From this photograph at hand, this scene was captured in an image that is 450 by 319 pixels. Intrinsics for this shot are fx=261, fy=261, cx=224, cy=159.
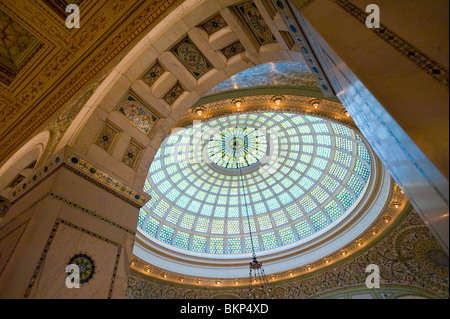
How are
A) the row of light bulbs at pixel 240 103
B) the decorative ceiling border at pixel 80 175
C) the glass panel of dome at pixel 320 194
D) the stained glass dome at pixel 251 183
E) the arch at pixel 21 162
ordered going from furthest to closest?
the glass panel of dome at pixel 320 194
the stained glass dome at pixel 251 183
the row of light bulbs at pixel 240 103
the arch at pixel 21 162
the decorative ceiling border at pixel 80 175

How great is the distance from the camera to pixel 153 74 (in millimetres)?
4566

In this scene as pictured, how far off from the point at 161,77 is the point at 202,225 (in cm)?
1329

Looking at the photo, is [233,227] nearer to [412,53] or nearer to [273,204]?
[273,204]

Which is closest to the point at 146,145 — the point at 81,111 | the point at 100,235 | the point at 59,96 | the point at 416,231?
the point at 81,111

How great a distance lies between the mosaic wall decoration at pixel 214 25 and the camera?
4.42 metres

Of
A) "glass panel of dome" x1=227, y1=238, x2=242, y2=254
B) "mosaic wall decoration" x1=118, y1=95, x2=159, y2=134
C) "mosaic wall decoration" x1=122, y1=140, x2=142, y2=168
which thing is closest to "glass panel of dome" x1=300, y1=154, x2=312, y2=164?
"glass panel of dome" x1=227, y1=238, x2=242, y2=254

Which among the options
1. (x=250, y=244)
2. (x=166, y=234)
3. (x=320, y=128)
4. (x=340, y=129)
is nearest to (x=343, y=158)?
(x=340, y=129)

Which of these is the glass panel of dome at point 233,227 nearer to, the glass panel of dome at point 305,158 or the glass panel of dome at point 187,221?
the glass panel of dome at point 187,221

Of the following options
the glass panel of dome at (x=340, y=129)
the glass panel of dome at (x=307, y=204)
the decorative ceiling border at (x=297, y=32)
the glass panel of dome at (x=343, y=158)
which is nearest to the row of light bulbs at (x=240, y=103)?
the decorative ceiling border at (x=297, y=32)

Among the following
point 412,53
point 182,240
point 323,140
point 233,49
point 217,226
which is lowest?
point 412,53

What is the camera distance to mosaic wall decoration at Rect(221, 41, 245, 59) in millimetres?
4719

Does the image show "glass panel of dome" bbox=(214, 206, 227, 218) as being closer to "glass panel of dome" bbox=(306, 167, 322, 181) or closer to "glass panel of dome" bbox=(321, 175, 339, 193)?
"glass panel of dome" bbox=(306, 167, 322, 181)

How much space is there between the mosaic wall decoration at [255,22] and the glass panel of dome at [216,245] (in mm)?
13755

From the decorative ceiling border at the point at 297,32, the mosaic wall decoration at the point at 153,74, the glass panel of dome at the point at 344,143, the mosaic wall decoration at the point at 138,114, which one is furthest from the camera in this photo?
the glass panel of dome at the point at 344,143
